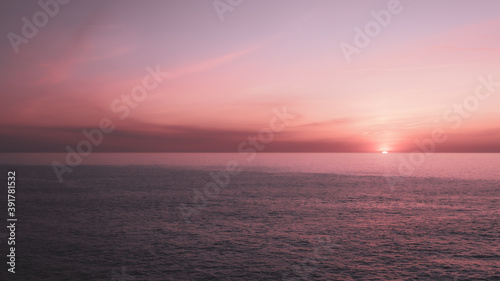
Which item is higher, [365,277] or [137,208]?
[137,208]

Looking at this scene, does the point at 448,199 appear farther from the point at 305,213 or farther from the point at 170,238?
the point at 170,238

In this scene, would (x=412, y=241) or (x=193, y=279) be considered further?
(x=412, y=241)

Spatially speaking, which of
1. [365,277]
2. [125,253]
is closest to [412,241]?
[365,277]

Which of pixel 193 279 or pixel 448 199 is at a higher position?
pixel 448 199

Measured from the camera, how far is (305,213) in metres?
80.4

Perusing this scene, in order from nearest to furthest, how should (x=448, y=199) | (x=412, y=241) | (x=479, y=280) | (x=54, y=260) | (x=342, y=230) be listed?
(x=479, y=280), (x=54, y=260), (x=412, y=241), (x=342, y=230), (x=448, y=199)

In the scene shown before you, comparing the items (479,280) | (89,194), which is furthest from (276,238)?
(89,194)

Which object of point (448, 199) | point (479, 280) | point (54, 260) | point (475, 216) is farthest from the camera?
point (448, 199)

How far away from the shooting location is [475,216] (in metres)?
75.0

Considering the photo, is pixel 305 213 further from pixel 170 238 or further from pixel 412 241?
pixel 170 238

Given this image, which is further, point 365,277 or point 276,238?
point 276,238

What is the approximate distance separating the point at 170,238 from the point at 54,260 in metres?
17.5

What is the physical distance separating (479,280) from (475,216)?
138ft

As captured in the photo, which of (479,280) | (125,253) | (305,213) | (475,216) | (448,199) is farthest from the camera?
(448,199)
